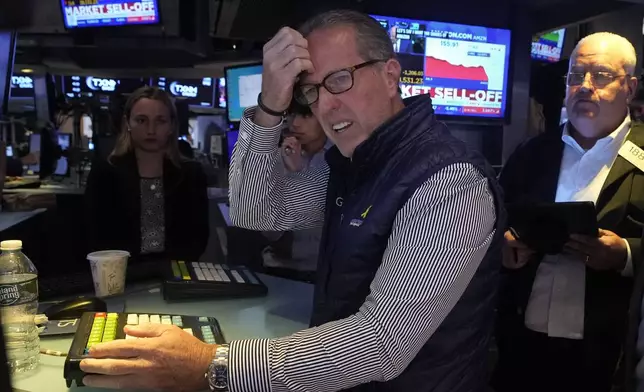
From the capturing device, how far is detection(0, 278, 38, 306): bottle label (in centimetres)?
111

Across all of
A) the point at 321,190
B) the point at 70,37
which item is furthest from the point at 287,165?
the point at 70,37

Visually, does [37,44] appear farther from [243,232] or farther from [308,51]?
[308,51]

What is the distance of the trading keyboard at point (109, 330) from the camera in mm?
1003

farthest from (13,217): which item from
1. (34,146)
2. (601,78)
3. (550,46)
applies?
(550,46)

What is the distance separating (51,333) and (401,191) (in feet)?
2.97

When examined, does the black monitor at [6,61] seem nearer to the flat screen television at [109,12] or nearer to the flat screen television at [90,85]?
the flat screen television at [109,12]

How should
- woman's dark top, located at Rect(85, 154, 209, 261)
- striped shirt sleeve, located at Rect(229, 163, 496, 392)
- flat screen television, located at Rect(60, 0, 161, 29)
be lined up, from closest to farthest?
striped shirt sleeve, located at Rect(229, 163, 496, 392)
woman's dark top, located at Rect(85, 154, 209, 261)
flat screen television, located at Rect(60, 0, 161, 29)

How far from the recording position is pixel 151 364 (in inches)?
38.2

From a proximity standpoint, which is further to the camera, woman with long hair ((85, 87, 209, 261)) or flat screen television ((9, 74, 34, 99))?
flat screen television ((9, 74, 34, 99))

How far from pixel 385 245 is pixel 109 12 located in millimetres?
4972

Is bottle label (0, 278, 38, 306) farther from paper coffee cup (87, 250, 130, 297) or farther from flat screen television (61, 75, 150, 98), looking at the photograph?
flat screen television (61, 75, 150, 98)

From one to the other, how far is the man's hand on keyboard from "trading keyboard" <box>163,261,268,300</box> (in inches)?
23.0

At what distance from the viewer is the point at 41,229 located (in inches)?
169

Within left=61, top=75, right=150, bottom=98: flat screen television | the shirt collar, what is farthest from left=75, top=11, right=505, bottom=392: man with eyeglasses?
left=61, top=75, right=150, bottom=98: flat screen television
